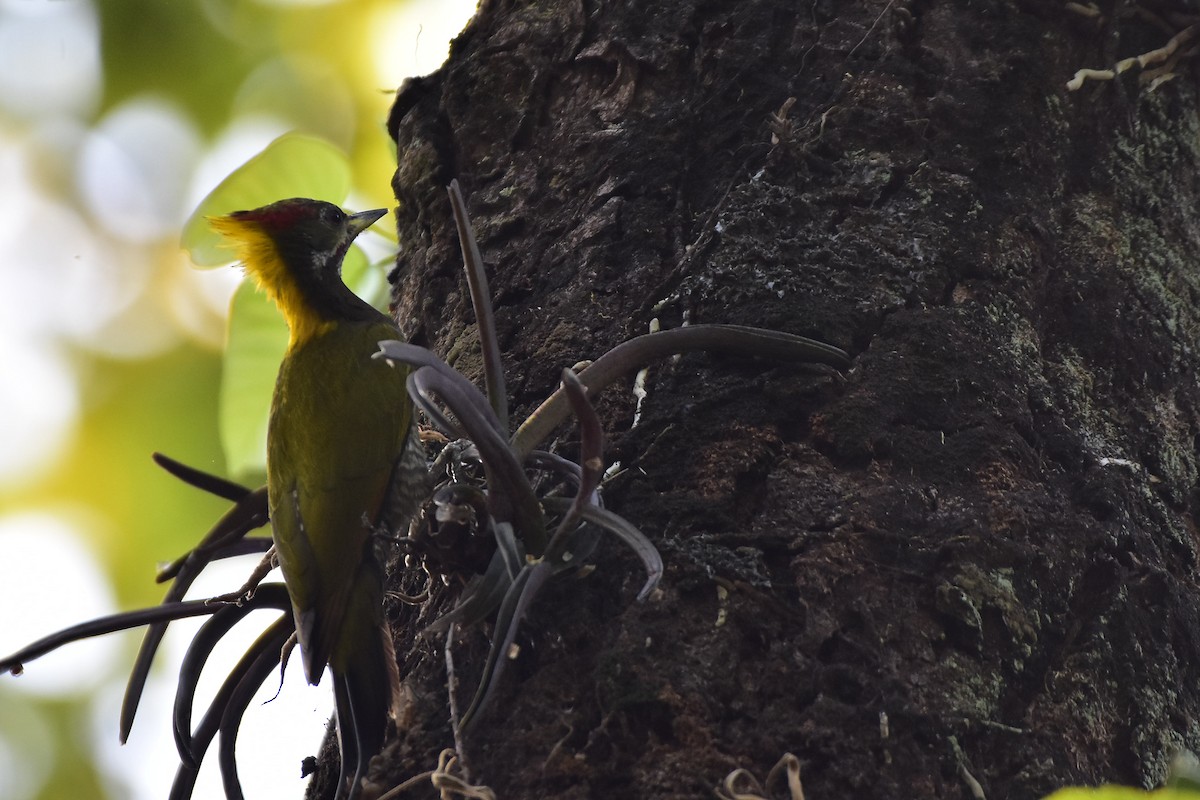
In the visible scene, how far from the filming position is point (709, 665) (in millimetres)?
1360

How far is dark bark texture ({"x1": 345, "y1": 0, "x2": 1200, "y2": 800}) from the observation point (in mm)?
1354

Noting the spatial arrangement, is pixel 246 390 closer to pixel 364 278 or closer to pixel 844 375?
pixel 364 278

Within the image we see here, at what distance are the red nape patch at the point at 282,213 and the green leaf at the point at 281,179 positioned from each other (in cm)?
5

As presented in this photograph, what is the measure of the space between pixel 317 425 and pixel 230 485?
664mm

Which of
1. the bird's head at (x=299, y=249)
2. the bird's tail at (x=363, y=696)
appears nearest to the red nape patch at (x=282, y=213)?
the bird's head at (x=299, y=249)

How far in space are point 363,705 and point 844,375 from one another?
2.69 ft

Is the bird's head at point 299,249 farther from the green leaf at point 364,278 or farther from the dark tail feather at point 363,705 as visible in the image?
the dark tail feather at point 363,705

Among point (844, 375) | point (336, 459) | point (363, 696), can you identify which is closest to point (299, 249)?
point (336, 459)

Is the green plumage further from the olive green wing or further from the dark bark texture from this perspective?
the dark bark texture

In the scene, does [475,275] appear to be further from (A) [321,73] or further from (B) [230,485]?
(A) [321,73]

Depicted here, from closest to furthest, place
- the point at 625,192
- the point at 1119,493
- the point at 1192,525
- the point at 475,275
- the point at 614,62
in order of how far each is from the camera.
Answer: the point at 475,275 < the point at 1119,493 < the point at 1192,525 < the point at 625,192 < the point at 614,62

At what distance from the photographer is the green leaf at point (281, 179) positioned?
2.88 meters

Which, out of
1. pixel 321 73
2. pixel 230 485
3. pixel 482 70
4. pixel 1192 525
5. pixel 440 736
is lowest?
pixel 1192 525

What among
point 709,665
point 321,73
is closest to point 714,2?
point 709,665
